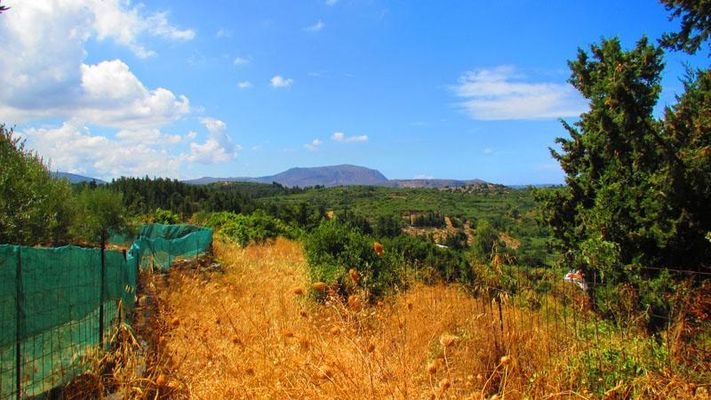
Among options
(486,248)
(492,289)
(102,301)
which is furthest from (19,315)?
(486,248)

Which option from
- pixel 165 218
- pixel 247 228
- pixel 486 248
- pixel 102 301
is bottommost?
pixel 247 228

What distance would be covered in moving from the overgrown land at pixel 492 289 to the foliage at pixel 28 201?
0.05m

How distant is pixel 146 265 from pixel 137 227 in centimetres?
958

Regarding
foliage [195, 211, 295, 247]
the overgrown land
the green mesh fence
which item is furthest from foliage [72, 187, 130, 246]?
the green mesh fence

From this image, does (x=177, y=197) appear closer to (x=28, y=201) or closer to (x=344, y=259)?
(x=28, y=201)

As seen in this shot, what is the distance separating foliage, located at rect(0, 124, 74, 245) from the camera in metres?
11.1

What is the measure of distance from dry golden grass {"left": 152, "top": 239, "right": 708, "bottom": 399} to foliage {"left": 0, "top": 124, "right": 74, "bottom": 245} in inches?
210

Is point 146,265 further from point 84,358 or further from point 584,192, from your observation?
point 584,192

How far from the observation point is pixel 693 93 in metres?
14.1

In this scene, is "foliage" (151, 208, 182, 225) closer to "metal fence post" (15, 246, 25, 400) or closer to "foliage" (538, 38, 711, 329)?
"foliage" (538, 38, 711, 329)

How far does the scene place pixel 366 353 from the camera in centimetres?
323

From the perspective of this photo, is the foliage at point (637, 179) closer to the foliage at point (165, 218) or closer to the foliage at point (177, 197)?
the foliage at point (165, 218)

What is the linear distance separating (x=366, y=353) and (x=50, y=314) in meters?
3.20

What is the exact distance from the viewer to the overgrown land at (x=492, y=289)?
3.86m
